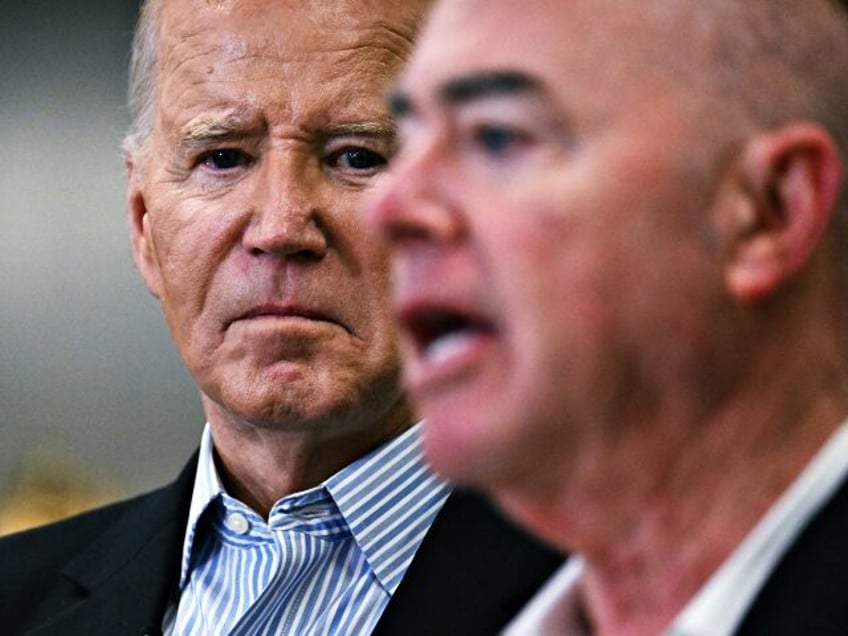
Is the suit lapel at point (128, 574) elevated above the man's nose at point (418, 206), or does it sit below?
below

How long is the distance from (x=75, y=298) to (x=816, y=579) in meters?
2.62

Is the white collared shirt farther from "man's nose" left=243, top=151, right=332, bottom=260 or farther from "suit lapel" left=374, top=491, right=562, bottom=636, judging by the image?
"man's nose" left=243, top=151, right=332, bottom=260

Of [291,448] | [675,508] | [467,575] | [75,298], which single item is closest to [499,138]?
[675,508]

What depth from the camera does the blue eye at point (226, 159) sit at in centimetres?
155

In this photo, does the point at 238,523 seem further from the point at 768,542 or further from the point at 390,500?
the point at 768,542

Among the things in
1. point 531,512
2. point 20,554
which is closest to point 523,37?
point 531,512

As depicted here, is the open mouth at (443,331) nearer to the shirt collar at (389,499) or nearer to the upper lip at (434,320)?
the upper lip at (434,320)

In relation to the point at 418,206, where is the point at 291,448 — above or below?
below

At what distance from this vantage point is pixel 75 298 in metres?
3.18

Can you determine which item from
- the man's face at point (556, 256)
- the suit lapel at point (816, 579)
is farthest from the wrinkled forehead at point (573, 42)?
the suit lapel at point (816, 579)

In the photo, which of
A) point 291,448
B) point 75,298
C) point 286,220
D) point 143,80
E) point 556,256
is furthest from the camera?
point 75,298

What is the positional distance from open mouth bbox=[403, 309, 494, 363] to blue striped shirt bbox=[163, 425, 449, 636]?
803mm

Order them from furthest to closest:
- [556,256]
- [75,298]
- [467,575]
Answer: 1. [75,298]
2. [467,575]
3. [556,256]

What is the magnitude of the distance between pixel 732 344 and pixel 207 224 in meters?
0.91
